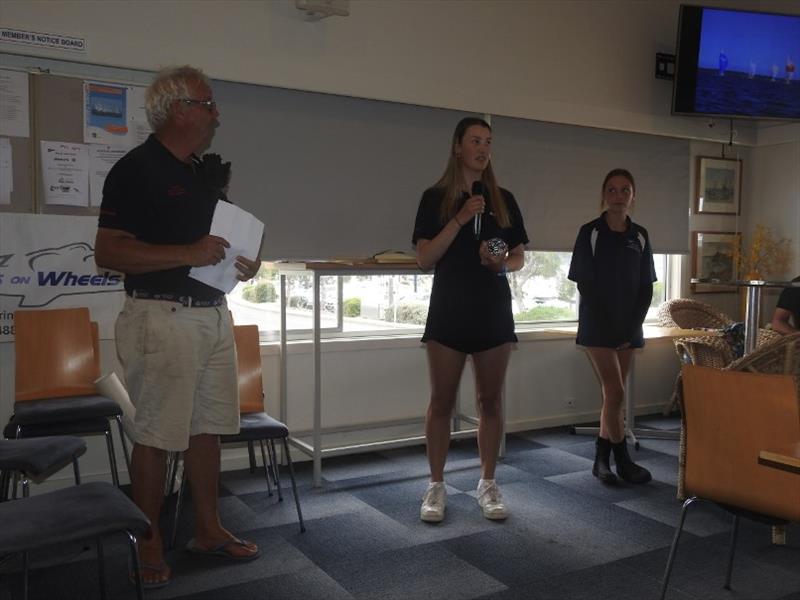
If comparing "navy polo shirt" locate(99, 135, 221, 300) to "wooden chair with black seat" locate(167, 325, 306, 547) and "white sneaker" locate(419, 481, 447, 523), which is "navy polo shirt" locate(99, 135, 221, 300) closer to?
"wooden chair with black seat" locate(167, 325, 306, 547)

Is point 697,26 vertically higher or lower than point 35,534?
higher

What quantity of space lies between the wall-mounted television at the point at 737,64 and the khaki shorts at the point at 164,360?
3.98 metres

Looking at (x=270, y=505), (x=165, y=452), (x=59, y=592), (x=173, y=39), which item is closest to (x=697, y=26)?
(x=173, y=39)

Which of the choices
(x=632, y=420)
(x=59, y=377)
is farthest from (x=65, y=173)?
(x=632, y=420)

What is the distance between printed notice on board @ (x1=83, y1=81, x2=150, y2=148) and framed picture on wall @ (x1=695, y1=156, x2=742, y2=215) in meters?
4.10

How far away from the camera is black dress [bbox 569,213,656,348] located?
12.0ft

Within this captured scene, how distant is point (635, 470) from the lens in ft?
12.5

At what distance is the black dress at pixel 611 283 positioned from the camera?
3.66 metres

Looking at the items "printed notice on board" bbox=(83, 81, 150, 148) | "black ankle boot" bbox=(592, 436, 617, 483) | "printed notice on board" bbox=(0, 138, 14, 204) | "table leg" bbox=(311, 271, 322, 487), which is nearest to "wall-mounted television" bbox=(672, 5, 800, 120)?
"black ankle boot" bbox=(592, 436, 617, 483)

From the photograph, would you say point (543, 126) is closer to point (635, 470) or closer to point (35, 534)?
point (635, 470)

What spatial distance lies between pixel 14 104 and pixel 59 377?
4.04 ft

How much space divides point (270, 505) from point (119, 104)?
2.02m

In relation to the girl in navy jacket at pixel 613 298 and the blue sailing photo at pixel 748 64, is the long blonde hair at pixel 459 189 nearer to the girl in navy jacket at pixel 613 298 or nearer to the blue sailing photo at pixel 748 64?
the girl in navy jacket at pixel 613 298

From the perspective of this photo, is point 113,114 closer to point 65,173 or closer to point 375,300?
point 65,173
